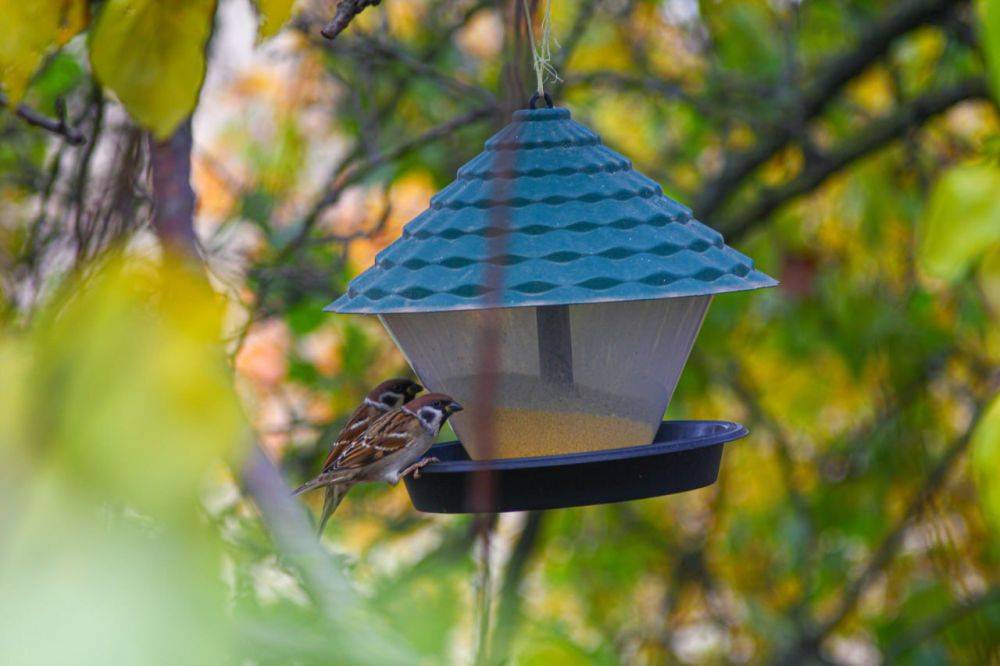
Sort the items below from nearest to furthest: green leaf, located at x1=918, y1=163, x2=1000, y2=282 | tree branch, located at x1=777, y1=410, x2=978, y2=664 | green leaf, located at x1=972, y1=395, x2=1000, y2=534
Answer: green leaf, located at x1=972, y1=395, x2=1000, y2=534, green leaf, located at x1=918, y1=163, x2=1000, y2=282, tree branch, located at x1=777, y1=410, x2=978, y2=664

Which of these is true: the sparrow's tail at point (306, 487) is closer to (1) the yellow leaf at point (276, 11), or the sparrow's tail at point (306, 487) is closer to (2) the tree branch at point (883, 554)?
(1) the yellow leaf at point (276, 11)

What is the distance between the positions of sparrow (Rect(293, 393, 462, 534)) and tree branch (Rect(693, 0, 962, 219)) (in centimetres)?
224

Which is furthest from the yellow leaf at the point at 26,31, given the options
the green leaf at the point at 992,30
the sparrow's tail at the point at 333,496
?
the sparrow's tail at the point at 333,496

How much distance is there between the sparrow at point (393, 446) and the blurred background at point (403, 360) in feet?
0.35

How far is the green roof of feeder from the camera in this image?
59.3 inches

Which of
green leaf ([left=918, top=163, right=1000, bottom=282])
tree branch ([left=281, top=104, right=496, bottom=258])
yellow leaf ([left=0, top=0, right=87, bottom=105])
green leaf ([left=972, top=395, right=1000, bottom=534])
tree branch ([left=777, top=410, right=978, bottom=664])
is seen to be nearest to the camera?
yellow leaf ([left=0, top=0, right=87, bottom=105])

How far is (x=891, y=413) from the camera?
163 inches

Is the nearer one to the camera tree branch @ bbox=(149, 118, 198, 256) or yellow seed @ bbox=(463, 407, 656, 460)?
Answer: tree branch @ bbox=(149, 118, 198, 256)

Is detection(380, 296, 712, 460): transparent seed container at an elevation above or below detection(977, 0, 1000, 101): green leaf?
below

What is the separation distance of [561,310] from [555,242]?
0.22 m

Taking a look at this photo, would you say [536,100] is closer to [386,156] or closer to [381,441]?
[381,441]

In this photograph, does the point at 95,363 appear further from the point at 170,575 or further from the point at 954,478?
the point at 954,478

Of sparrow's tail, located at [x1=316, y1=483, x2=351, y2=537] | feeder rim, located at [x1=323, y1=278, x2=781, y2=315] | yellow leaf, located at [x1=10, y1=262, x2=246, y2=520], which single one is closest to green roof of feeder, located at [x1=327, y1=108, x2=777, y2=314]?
feeder rim, located at [x1=323, y1=278, x2=781, y2=315]

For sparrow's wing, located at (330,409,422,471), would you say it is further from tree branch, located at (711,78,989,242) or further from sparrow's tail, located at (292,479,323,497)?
tree branch, located at (711,78,989,242)
